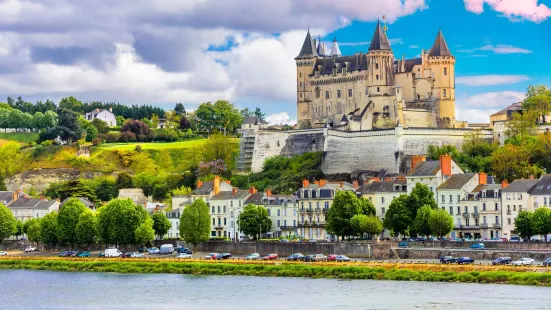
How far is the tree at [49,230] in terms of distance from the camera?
3356 inches

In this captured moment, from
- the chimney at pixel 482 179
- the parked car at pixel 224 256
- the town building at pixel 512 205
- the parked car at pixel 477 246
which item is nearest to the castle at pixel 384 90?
the chimney at pixel 482 179

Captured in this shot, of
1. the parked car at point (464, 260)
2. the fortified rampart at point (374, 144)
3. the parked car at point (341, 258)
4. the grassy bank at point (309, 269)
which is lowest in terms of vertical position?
the grassy bank at point (309, 269)

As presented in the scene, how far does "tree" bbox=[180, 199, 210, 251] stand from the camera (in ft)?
260

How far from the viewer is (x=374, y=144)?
10338 cm

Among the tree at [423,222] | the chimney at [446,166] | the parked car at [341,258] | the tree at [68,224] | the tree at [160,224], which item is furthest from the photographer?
the tree at [160,224]

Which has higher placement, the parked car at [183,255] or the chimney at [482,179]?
the chimney at [482,179]

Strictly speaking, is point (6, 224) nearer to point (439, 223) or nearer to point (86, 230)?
point (86, 230)

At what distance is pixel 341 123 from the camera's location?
111 meters

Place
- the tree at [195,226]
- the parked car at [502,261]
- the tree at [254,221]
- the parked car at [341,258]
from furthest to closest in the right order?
1. the tree at [254,221]
2. the tree at [195,226]
3. the parked car at [341,258]
4. the parked car at [502,261]

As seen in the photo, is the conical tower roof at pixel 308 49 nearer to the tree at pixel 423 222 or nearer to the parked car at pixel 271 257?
the tree at pixel 423 222

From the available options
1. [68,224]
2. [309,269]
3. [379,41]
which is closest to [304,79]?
[379,41]

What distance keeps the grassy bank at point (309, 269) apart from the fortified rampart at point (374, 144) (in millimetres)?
32888

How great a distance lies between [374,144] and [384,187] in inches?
844

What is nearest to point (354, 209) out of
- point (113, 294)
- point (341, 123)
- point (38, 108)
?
point (113, 294)
